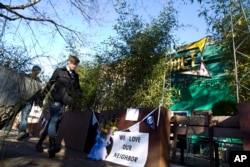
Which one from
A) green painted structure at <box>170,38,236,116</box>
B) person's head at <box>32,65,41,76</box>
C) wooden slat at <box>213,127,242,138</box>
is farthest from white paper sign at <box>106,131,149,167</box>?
green painted structure at <box>170,38,236,116</box>

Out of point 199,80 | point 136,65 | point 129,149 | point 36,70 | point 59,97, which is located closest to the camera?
point 36,70

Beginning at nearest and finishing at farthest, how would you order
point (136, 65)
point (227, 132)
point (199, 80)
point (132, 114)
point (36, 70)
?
point (36, 70) < point (227, 132) < point (132, 114) < point (136, 65) < point (199, 80)

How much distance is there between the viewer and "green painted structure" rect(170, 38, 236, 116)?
11.2 m

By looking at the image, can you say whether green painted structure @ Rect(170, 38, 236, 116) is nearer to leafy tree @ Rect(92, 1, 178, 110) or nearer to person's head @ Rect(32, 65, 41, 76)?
leafy tree @ Rect(92, 1, 178, 110)

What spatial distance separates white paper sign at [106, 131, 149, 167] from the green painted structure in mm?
6242

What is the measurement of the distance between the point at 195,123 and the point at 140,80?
3421mm

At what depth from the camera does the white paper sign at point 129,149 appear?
4.40m

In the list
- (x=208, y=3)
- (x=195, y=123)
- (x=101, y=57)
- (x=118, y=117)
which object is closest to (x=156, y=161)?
(x=195, y=123)

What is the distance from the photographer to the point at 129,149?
4723mm

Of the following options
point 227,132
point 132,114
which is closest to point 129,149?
point 132,114

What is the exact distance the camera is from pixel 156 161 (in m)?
4.11

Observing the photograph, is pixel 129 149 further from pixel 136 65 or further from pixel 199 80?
pixel 199 80

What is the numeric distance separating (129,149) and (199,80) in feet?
26.9

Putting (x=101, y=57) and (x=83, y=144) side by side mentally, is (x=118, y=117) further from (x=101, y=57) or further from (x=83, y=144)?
(x=101, y=57)
